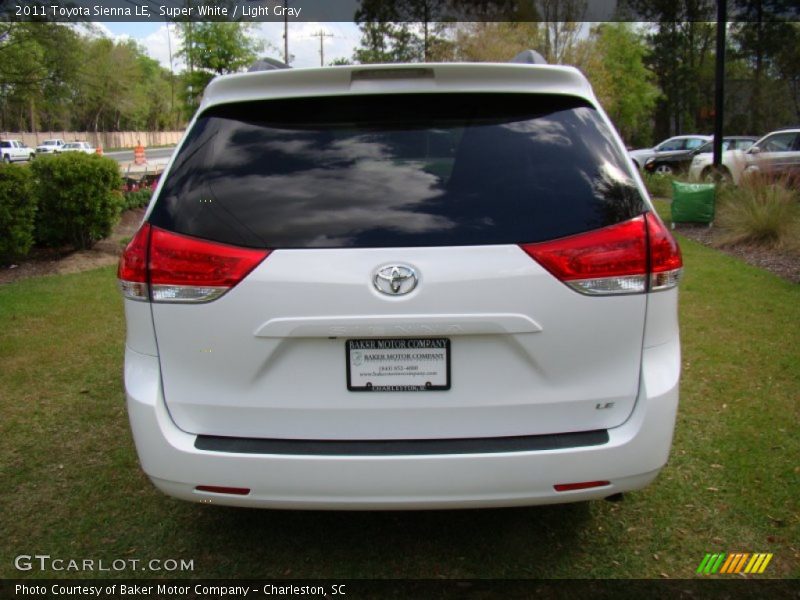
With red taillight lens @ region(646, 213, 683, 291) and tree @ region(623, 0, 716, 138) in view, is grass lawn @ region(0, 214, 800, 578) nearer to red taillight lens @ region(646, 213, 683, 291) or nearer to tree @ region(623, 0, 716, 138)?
red taillight lens @ region(646, 213, 683, 291)

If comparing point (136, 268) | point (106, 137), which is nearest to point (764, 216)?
point (136, 268)

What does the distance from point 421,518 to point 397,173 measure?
5.37 ft

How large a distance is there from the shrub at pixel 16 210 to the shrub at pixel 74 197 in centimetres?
39

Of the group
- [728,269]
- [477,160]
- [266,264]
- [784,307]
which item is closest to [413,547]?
[266,264]

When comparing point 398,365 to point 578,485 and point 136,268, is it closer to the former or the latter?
point 578,485

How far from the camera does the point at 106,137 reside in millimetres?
85125

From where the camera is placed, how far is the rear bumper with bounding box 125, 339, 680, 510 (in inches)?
90.2

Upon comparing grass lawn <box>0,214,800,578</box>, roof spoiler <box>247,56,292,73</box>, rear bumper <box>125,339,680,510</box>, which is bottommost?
grass lawn <box>0,214,800,578</box>

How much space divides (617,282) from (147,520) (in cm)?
235

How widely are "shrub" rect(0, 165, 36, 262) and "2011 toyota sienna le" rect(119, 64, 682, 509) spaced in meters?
7.27

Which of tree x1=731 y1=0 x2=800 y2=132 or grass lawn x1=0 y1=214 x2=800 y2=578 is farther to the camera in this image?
tree x1=731 y1=0 x2=800 y2=132

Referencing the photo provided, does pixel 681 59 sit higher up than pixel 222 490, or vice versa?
pixel 681 59

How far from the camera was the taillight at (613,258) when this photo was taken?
89.6 inches

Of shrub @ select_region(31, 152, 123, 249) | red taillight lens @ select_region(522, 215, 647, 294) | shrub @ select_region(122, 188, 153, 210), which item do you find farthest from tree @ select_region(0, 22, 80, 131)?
red taillight lens @ select_region(522, 215, 647, 294)
